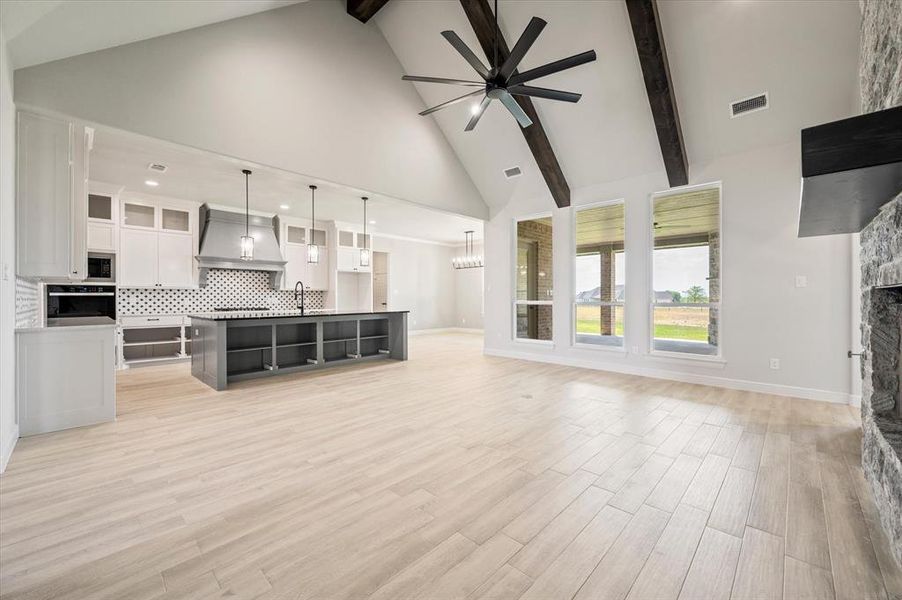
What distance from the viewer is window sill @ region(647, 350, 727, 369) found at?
4887mm

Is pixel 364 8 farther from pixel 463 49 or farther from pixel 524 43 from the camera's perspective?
pixel 524 43

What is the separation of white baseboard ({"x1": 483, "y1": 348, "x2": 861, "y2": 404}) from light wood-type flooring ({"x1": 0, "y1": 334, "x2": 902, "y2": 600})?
493 millimetres

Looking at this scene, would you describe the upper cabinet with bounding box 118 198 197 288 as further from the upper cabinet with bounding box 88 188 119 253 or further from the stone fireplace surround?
the stone fireplace surround

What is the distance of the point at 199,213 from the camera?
23.6 ft

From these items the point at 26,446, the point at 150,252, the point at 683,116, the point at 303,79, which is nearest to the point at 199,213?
the point at 150,252

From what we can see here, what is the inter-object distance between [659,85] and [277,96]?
4286 millimetres

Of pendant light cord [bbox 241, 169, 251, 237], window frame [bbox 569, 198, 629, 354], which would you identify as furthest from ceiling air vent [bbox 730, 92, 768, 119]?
pendant light cord [bbox 241, 169, 251, 237]

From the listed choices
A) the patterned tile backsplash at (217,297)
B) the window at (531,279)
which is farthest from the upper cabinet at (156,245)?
the window at (531,279)

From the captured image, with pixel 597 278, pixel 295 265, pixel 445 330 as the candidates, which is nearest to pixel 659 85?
pixel 597 278

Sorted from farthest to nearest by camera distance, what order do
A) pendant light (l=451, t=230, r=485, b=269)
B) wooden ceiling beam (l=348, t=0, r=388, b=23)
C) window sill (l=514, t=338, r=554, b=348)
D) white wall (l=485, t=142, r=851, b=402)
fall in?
pendant light (l=451, t=230, r=485, b=269)
window sill (l=514, t=338, r=554, b=348)
wooden ceiling beam (l=348, t=0, r=388, b=23)
white wall (l=485, t=142, r=851, b=402)

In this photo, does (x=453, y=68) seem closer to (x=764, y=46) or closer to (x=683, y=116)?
(x=683, y=116)

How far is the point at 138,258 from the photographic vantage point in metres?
6.45

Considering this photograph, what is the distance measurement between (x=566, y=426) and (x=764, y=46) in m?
4.31

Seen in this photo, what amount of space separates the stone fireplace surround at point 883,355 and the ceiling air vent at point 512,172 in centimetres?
457
